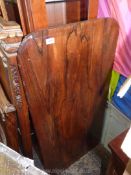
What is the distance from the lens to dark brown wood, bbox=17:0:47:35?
0.73m

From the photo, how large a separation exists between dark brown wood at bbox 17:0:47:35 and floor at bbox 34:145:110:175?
3.75 feet

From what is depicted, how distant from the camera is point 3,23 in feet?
2.59

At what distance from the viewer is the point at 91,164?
1.51m

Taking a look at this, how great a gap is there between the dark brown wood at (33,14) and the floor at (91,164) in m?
1.14

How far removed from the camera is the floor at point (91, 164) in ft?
4.73

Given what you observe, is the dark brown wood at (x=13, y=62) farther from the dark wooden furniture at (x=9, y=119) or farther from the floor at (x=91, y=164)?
the floor at (x=91, y=164)

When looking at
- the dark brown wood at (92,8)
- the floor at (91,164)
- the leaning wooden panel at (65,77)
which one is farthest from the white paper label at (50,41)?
the floor at (91,164)

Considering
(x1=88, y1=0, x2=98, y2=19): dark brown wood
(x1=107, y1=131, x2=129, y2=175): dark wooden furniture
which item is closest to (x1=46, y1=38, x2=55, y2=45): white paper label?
(x1=88, y1=0, x2=98, y2=19): dark brown wood

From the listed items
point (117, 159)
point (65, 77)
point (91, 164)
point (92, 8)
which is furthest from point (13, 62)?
point (91, 164)

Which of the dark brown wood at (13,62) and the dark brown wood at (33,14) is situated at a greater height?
the dark brown wood at (33,14)

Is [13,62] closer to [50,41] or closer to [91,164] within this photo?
[50,41]

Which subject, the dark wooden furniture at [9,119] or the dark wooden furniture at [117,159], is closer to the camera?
the dark wooden furniture at [117,159]

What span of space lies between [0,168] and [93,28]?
2.51 ft

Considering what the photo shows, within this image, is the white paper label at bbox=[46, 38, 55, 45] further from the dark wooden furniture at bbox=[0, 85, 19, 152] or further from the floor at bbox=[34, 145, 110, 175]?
the floor at bbox=[34, 145, 110, 175]
